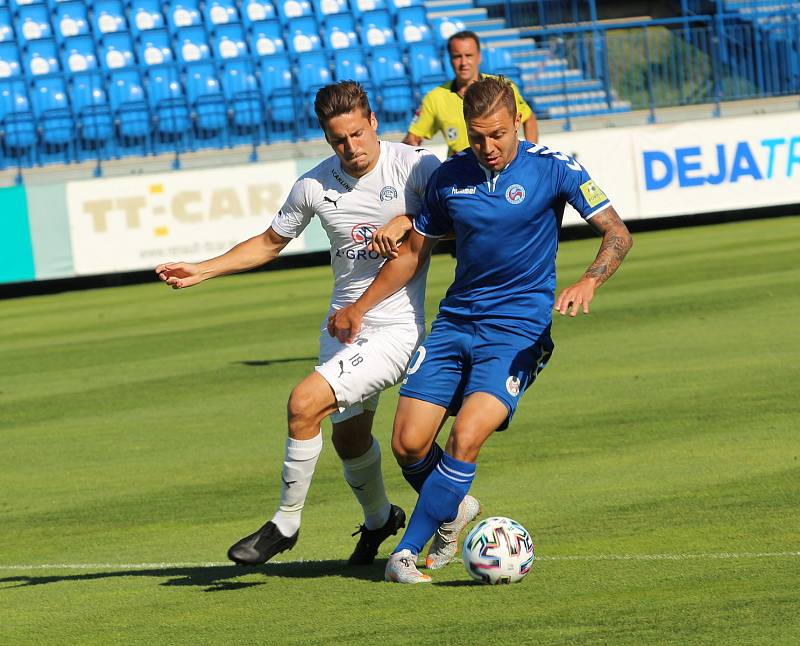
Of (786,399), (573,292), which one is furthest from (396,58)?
(573,292)

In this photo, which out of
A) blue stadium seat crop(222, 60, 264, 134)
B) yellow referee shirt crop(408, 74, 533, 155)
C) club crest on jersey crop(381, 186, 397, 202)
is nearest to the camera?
club crest on jersey crop(381, 186, 397, 202)

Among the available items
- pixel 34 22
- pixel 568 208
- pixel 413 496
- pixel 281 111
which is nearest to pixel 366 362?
pixel 413 496

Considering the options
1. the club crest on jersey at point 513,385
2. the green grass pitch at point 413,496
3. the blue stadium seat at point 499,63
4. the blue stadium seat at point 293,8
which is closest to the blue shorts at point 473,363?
the club crest on jersey at point 513,385

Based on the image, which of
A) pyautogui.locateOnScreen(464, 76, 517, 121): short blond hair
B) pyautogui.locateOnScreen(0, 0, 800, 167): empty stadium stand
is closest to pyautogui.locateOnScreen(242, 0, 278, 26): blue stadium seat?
pyautogui.locateOnScreen(0, 0, 800, 167): empty stadium stand

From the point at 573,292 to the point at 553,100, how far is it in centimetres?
2022

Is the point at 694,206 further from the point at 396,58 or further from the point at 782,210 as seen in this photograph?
the point at 396,58

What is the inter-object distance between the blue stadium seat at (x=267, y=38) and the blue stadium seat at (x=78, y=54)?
116 inches

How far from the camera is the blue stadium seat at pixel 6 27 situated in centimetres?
2622

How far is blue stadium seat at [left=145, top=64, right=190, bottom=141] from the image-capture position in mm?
24250

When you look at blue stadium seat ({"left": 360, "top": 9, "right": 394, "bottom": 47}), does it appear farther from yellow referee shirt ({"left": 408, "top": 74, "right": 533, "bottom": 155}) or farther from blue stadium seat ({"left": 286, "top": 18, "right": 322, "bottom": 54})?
yellow referee shirt ({"left": 408, "top": 74, "right": 533, "bottom": 155})

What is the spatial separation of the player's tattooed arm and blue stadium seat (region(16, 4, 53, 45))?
71.8 feet

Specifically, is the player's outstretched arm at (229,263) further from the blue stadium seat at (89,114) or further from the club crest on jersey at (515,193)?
the blue stadium seat at (89,114)

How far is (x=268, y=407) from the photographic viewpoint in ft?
36.8

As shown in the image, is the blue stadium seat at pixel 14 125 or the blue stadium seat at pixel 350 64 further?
the blue stadium seat at pixel 350 64
